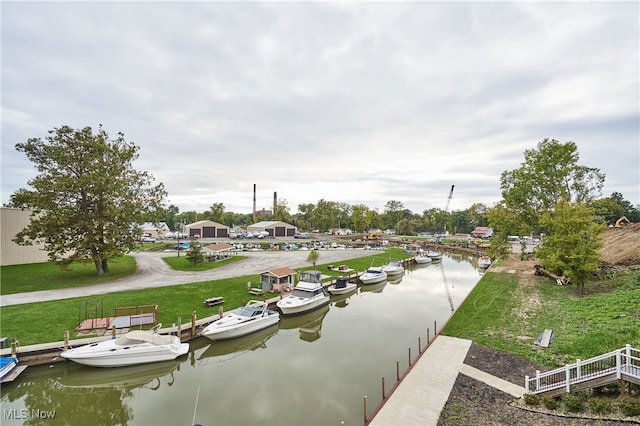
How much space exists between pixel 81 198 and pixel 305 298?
2623cm

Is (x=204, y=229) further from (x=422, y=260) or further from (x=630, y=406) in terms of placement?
(x=630, y=406)

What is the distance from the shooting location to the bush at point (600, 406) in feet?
33.1

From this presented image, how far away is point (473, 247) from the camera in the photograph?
3164 inches

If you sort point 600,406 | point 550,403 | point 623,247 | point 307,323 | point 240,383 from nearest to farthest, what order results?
point 600,406 < point 550,403 < point 240,383 < point 307,323 < point 623,247

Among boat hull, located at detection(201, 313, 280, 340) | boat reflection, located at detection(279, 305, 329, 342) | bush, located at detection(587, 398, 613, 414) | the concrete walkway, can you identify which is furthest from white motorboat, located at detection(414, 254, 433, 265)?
bush, located at detection(587, 398, 613, 414)

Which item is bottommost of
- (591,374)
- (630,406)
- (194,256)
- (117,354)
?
(117,354)

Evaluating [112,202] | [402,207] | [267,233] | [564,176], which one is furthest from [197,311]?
[402,207]

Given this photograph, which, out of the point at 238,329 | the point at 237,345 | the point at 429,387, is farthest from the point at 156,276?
the point at 429,387

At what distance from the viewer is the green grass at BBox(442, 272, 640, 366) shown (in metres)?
15.0

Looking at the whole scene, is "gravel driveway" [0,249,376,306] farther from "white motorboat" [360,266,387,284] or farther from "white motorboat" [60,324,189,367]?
"white motorboat" [60,324,189,367]

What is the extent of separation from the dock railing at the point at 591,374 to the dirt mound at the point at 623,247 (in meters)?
26.9

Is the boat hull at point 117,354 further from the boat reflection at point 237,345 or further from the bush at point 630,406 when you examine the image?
the bush at point 630,406

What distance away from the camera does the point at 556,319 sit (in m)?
20.5

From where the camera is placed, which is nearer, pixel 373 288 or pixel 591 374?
pixel 591 374
